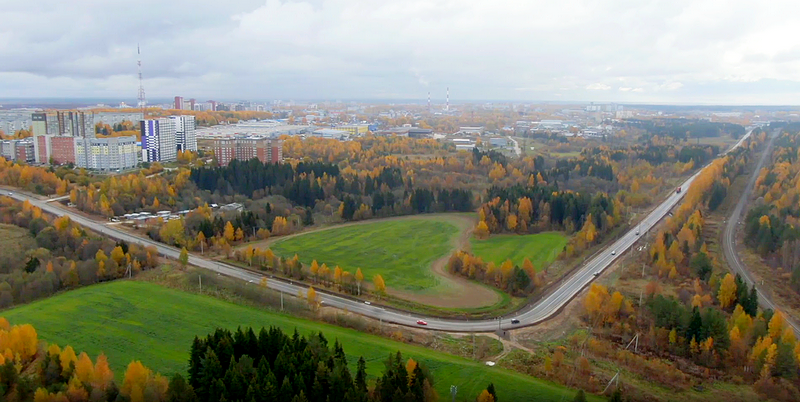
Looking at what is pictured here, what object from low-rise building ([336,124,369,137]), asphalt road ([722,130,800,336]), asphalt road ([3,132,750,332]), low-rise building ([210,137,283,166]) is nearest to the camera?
asphalt road ([3,132,750,332])

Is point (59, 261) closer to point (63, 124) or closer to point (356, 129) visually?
point (63, 124)

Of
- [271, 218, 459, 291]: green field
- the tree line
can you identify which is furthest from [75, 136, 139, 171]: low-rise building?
the tree line

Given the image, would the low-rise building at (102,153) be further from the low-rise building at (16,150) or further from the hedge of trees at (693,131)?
the hedge of trees at (693,131)

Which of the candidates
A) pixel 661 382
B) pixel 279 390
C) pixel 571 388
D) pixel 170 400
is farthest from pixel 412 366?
pixel 661 382

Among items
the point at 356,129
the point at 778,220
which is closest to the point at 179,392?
the point at 778,220

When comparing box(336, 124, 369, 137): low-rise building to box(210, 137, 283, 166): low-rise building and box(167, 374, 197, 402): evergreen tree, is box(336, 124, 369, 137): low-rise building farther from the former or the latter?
box(167, 374, 197, 402): evergreen tree

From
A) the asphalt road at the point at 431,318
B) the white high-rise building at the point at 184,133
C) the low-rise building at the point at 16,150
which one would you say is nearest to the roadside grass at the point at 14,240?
the asphalt road at the point at 431,318

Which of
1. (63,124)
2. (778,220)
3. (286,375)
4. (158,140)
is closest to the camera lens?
(286,375)
